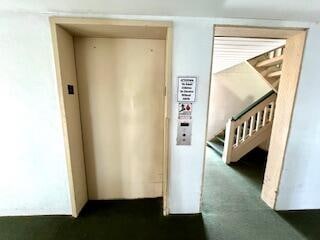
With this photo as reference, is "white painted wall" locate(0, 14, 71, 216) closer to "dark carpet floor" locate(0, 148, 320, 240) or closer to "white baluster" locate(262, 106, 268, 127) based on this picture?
"dark carpet floor" locate(0, 148, 320, 240)

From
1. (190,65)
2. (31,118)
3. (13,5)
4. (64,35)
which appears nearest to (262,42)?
(190,65)

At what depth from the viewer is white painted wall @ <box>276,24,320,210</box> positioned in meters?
1.73

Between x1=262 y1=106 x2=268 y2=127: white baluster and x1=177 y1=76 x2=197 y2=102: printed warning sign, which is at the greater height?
x1=177 y1=76 x2=197 y2=102: printed warning sign

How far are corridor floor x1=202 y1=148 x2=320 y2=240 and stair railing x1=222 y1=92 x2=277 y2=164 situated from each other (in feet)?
2.13

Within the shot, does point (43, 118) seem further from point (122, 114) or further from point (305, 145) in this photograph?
point (305, 145)

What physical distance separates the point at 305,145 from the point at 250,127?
1548mm

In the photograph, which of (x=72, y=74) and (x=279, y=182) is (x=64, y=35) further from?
(x=279, y=182)

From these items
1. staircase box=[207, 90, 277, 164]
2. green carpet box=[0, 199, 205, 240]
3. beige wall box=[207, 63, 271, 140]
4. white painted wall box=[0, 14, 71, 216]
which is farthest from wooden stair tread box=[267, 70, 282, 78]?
white painted wall box=[0, 14, 71, 216]

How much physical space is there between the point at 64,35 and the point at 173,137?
4.47 feet

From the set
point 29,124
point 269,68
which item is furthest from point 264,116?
point 29,124

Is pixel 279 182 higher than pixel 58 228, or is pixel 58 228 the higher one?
pixel 279 182

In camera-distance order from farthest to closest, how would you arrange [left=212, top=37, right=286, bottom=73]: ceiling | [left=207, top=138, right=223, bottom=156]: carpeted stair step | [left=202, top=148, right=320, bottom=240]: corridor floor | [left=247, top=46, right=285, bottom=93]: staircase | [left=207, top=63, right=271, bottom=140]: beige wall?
[left=207, top=63, right=271, bottom=140]: beige wall, [left=207, top=138, right=223, bottom=156]: carpeted stair step, [left=247, top=46, right=285, bottom=93]: staircase, [left=212, top=37, right=286, bottom=73]: ceiling, [left=202, top=148, right=320, bottom=240]: corridor floor

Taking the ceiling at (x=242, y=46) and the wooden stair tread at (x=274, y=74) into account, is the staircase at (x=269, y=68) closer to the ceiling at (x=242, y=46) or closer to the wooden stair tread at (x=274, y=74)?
the wooden stair tread at (x=274, y=74)

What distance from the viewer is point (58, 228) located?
1786mm
